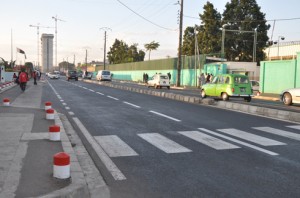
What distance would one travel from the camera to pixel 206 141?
8438 mm

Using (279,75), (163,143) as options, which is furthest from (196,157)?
(279,75)

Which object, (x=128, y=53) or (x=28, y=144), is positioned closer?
(x=28, y=144)

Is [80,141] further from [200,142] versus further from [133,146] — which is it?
[200,142]

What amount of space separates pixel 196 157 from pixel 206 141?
1614 millimetres

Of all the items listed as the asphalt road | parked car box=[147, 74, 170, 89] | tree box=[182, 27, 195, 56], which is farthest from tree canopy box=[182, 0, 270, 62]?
the asphalt road

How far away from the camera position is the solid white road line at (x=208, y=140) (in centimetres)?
785

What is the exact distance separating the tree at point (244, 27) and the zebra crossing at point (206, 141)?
187ft

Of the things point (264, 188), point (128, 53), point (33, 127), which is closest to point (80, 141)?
point (33, 127)

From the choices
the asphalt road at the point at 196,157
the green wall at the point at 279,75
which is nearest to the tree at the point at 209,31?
the green wall at the point at 279,75

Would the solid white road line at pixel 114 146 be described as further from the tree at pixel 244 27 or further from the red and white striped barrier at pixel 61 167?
the tree at pixel 244 27

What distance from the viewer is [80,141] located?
8.33 meters

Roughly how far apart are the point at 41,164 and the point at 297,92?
17008 mm

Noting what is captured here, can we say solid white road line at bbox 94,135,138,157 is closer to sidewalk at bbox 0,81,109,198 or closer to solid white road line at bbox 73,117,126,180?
solid white road line at bbox 73,117,126,180

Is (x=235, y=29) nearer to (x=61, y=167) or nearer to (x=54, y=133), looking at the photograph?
(x=54, y=133)
